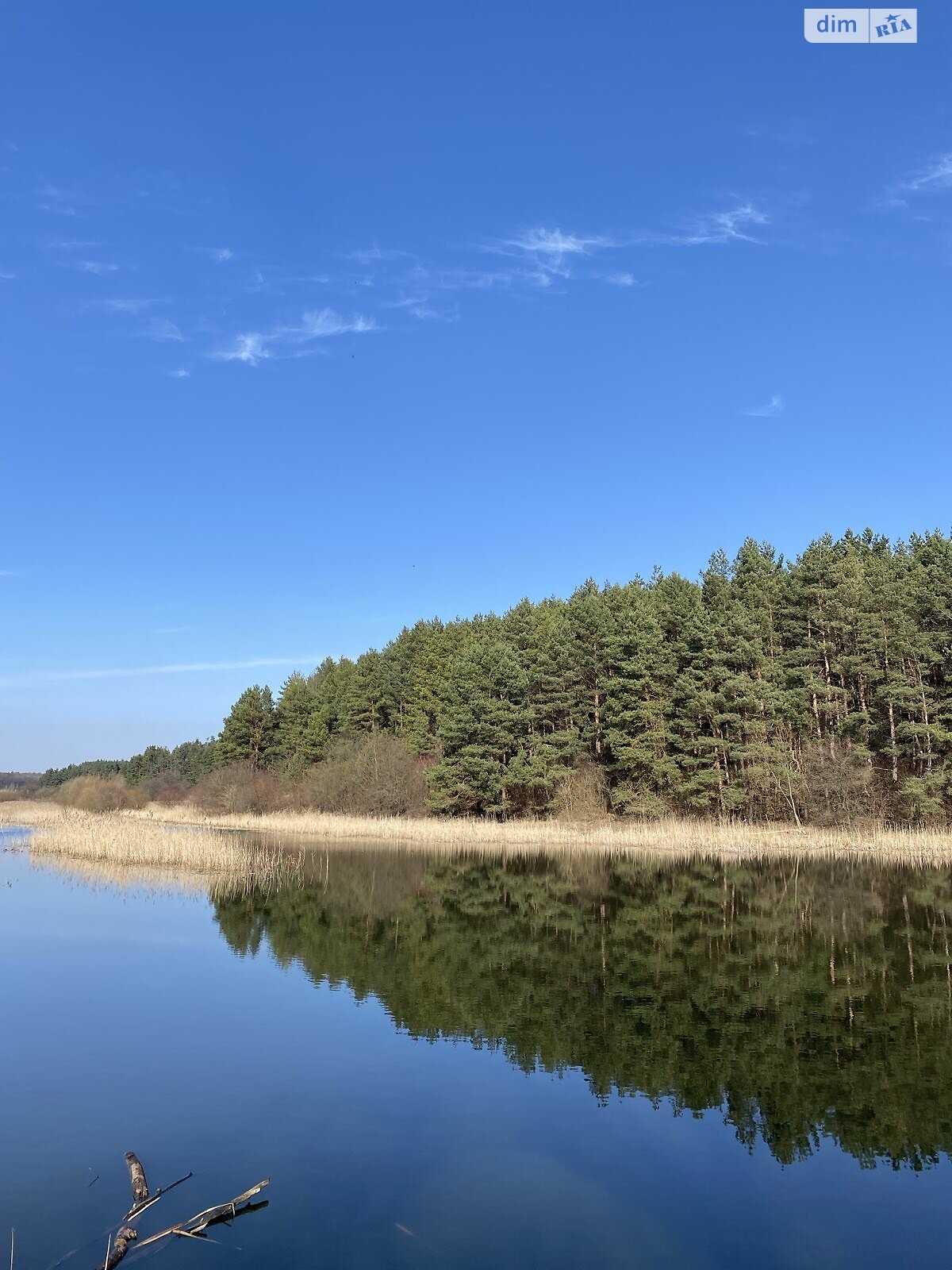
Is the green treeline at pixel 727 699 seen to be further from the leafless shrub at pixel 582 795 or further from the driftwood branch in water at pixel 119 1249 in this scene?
the driftwood branch in water at pixel 119 1249

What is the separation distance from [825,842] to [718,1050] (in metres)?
26.7

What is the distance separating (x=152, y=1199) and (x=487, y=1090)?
3.90m

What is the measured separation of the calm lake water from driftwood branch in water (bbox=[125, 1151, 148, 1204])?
131 millimetres

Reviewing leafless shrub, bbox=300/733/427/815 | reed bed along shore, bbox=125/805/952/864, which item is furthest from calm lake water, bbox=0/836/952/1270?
leafless shrub, bbox=300/733/427/815

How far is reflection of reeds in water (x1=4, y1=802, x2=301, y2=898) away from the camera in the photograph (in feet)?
88.5

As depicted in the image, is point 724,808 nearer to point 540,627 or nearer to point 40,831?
point 540,627

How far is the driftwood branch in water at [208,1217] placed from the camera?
20.5ft

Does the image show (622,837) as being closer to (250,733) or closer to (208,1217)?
(208,1217)

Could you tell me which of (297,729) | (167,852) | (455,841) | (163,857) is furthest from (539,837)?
(297,729)

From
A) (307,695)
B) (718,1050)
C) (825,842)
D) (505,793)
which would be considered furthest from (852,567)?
(307,695)

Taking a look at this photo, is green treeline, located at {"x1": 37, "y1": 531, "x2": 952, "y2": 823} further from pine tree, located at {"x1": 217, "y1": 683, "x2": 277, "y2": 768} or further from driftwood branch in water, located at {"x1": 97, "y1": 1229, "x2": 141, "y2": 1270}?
driftwood branch in water, located at {"x1": 97, "y1": 1229, "x2": 141, "y2": 1270}

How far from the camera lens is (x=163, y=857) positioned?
100.0 feet

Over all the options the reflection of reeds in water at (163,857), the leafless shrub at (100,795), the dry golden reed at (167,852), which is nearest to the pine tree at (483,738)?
the dry golden reed at (167,852)

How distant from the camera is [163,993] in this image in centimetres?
1386
